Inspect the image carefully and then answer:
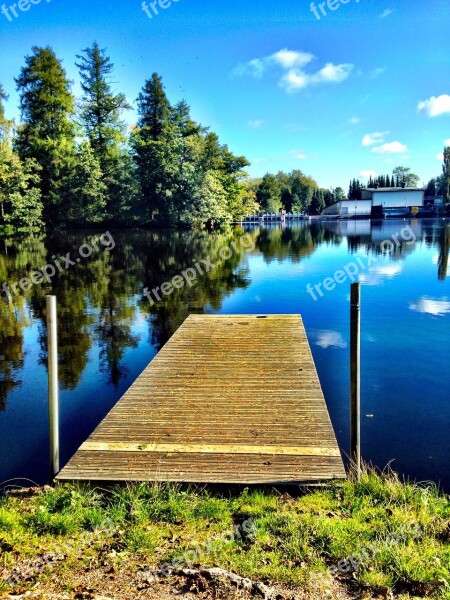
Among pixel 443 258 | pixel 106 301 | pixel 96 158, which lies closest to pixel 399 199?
pixel 96 158

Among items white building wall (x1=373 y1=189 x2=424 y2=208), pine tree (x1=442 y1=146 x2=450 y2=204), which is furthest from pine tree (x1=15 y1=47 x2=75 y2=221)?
pine tree (x1=442 y1=146 x2=450 y2=204)

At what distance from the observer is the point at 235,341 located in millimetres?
9336

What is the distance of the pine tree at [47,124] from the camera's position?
47.9m

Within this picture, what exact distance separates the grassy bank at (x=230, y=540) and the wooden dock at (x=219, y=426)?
0.27m

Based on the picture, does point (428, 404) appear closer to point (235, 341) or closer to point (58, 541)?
point (235, 341)

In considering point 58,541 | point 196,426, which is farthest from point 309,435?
point 58,541

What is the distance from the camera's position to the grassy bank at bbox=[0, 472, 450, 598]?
9.76ft

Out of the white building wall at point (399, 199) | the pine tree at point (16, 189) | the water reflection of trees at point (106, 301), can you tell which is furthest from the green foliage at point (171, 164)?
the white building wall at point (399, 199)

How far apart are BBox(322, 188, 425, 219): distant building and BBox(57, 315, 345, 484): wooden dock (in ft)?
331

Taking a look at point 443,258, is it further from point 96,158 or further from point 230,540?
point 96,158

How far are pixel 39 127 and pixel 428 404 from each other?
51811 mm

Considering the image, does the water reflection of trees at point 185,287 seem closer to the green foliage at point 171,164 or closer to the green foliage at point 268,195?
the green foliage at point 171,164

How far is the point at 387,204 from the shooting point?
10425cm

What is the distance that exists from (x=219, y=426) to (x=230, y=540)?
1.99m
